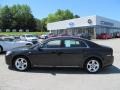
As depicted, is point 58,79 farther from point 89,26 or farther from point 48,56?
point 89,26

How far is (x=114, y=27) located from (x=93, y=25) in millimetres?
14637

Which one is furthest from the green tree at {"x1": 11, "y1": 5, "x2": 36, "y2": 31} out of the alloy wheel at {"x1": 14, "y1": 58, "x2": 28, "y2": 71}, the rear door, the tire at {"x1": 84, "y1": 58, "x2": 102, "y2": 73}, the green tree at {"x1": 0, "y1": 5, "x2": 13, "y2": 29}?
the tire at {"x1": 84, "y1": 58, "x2": 102, "y2": 73}

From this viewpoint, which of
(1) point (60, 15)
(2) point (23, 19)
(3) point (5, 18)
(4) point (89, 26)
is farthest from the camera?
(1) point (60, 15)

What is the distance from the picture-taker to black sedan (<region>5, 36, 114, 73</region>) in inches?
427

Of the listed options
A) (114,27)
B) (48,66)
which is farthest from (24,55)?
(114,27)

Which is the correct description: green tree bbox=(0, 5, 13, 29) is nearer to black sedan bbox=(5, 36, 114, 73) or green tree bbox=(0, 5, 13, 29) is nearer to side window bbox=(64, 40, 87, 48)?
black sedan bbox=(5, 36, 114, 73)

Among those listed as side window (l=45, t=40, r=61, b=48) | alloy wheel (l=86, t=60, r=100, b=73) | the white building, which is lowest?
alloy wheel (l=86, t=60, r=100, b=73)

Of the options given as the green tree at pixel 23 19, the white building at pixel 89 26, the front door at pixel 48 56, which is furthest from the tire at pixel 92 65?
the green tree at pixel 23 19

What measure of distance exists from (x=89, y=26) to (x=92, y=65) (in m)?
49.1

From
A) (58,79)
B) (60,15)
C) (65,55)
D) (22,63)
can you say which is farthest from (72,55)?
(60,15)

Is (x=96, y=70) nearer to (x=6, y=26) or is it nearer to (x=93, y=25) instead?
(x=93, y=25)

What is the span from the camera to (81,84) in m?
8.67

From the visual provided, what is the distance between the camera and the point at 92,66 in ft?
35.7

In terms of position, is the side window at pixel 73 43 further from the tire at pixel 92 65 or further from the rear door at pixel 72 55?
the tire at pixel 92 65
